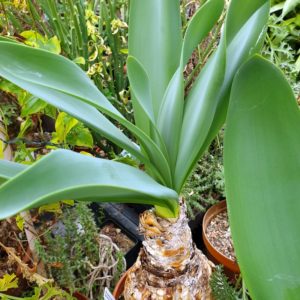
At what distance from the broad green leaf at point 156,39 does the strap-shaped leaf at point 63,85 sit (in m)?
0.12

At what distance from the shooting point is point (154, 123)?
59 cm

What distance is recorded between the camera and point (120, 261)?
0.97 metres

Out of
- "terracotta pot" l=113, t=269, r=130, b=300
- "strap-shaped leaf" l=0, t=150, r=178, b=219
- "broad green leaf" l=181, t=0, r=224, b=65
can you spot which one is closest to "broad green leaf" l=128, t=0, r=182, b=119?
"broad green leaf" l=181, t=0, r=224, b=65

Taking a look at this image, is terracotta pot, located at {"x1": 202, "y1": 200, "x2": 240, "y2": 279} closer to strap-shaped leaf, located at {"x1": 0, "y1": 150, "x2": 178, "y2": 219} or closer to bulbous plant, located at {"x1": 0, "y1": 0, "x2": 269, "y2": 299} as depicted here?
bulbous plant, located at {"x1": 0, "y1": 0, "x2": 269, "y2": 299}

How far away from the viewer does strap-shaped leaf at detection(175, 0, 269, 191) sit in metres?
0.56

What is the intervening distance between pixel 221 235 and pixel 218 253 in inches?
4.4

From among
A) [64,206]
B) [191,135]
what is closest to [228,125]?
[191,135]

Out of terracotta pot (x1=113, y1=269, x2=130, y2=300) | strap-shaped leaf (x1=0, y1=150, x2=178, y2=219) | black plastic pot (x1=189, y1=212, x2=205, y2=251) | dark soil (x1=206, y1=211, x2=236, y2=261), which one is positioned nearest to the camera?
strap-shaped leaf (x1=0, y1=150, x2=178, y2=219)

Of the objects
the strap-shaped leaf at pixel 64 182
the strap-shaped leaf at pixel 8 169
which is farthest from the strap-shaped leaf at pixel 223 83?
the strap-shaped leaf at pixel 8 169

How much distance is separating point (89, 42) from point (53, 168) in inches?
38.7

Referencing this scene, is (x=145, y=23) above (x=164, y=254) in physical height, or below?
above

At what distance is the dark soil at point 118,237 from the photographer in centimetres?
117

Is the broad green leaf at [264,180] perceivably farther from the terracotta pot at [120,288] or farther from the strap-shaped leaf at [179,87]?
the terracotta pot at [120,288]

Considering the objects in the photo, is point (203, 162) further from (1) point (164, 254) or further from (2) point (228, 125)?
(2) point (228, 125)
